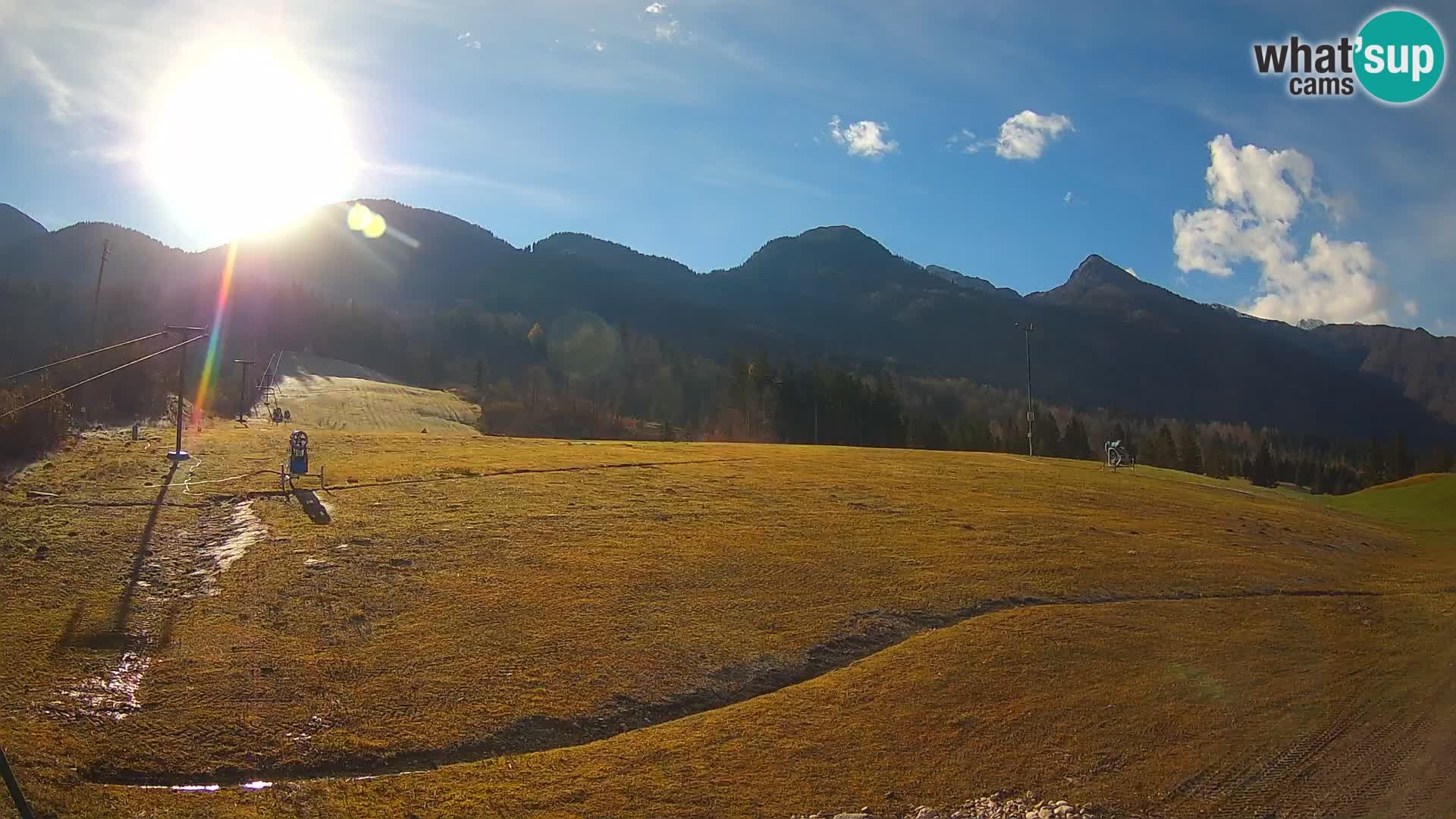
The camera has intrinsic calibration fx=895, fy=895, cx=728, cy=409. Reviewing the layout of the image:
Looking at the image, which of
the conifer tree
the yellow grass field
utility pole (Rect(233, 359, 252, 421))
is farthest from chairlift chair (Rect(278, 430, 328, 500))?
the conifer tree

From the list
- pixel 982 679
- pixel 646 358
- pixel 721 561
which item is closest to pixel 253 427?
pixel 721 561

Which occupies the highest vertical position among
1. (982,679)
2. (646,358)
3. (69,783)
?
(646,358)

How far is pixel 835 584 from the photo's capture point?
84.6 ft

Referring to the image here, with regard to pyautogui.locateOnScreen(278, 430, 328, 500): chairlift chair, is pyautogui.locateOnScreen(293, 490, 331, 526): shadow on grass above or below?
below

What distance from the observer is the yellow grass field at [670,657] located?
1419cm

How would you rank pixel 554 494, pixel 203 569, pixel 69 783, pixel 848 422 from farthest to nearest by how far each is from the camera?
pixel 848 422 → pixel 554 494 → pixel 203 569 → pixel 69 783

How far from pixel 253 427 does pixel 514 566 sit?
43475 millimetres

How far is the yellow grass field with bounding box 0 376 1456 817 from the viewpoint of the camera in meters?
14.2

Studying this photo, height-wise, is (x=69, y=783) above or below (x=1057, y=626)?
below

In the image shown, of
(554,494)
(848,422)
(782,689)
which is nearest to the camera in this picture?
(782,689)

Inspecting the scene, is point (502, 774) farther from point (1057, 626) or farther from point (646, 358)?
point (646, 358)

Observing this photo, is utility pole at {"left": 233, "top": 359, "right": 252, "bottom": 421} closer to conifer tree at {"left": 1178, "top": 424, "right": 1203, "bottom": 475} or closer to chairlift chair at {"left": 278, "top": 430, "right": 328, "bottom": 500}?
chairlift chair at {"left": 278, "top": 430, "right": 328, "bottom": 500}

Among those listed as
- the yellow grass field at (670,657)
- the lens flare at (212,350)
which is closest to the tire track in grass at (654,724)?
the yellow grass field at (670,657)

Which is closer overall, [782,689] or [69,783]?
[69,783]
